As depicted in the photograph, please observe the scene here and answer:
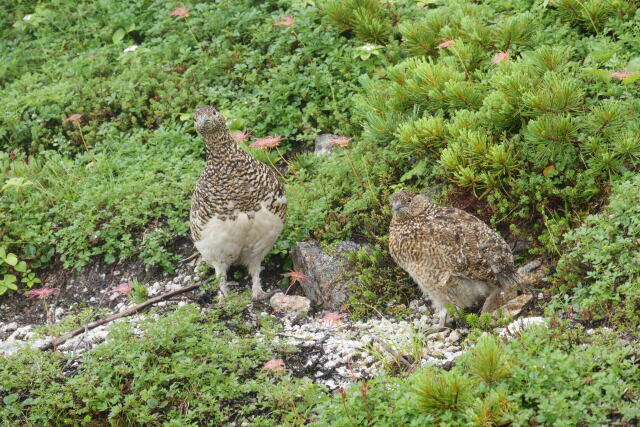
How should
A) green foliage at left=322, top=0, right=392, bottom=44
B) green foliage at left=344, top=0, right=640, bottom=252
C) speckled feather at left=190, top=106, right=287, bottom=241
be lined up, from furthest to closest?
green foliage at left=322, top=0, right=392, bottom=44
speckled feather at left=190, top=106, right=287, bottom=241
green foliage at left=344, top=0, right=640, bottom=252

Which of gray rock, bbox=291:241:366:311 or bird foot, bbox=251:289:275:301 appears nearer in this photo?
gray rock, bbox=291:241:366:311

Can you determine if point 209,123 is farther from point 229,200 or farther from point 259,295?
point 259,295

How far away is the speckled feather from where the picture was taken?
588 centimetres

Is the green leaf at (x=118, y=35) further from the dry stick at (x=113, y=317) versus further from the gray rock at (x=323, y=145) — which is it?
the dry stick at (x=113, y=317)

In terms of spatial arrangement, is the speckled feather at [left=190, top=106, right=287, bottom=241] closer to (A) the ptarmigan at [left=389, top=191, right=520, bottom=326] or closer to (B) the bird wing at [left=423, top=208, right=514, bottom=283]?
(A) the ptarmigan at [left=389, top=191, right=520, bottom=326]

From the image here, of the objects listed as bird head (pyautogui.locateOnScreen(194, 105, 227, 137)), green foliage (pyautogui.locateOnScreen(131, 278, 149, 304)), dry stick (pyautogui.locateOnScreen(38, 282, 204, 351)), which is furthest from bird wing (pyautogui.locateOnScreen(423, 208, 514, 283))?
green foliage (pyautogui.locateOnScreen(131, 278, 149, 304))

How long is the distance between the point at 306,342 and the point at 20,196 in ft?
12.4

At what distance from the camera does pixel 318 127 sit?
786cm

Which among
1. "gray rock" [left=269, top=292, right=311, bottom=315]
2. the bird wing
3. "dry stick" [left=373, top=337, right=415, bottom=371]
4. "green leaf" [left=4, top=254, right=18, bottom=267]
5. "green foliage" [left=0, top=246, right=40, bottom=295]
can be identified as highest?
the bird wing

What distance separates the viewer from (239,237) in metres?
6.00

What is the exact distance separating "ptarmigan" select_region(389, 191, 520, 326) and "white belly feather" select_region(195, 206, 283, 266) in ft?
3.53

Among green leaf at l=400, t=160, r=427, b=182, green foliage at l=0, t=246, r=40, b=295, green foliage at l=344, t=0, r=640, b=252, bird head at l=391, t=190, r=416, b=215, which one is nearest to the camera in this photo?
bird head at l=391, t=190, r=416, b=215

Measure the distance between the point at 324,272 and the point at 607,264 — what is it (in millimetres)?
2145

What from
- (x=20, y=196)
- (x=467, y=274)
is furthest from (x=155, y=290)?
(x=467, y=274)
